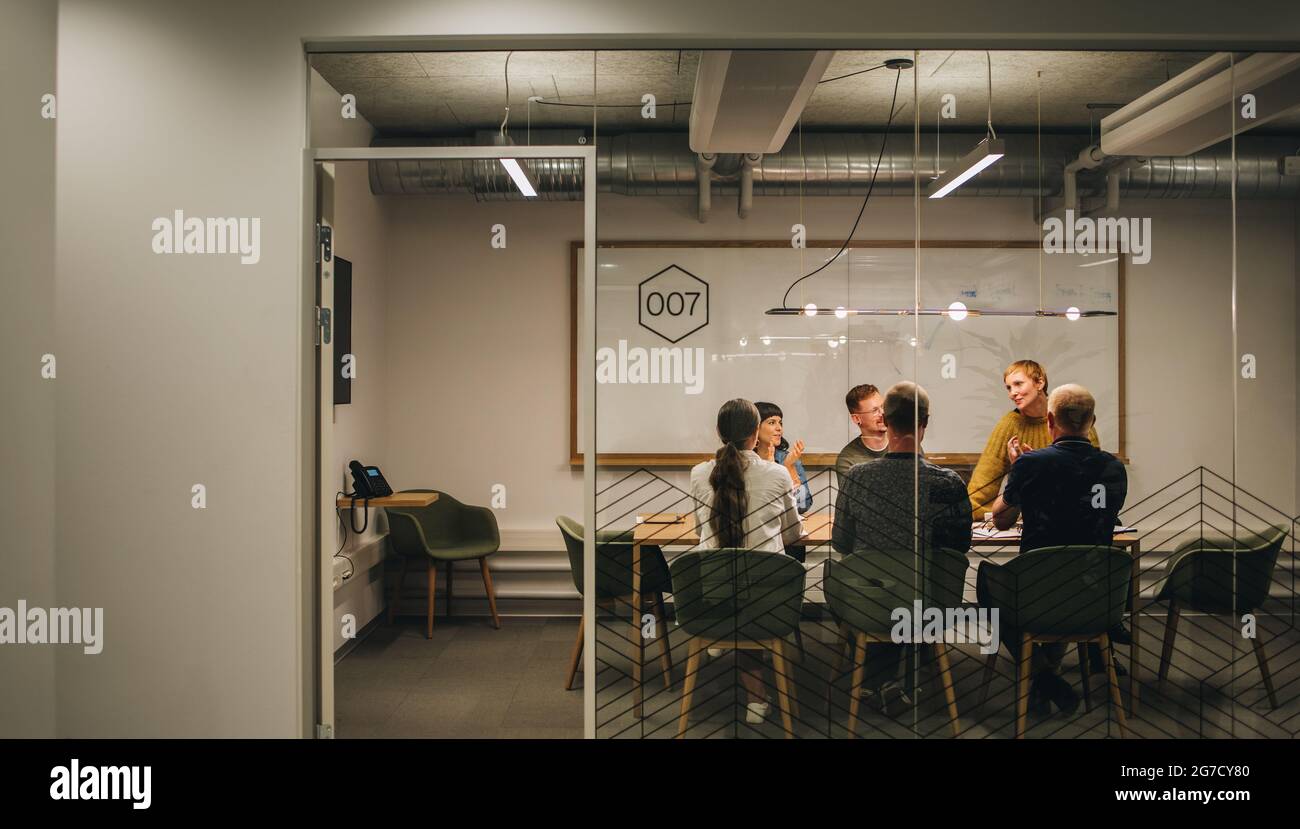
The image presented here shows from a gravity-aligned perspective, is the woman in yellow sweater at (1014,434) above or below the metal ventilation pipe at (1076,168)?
below

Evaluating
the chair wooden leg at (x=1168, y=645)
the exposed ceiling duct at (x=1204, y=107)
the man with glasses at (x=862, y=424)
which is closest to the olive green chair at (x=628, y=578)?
the man with glasses at (x=862, y=424)

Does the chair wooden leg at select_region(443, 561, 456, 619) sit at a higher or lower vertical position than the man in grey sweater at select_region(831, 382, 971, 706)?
lower

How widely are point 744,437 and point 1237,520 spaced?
179 centimetres

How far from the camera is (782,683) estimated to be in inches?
112

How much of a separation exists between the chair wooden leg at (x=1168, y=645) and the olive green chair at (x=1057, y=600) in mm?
153

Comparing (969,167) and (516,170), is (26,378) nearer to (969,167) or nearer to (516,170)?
(516,170)

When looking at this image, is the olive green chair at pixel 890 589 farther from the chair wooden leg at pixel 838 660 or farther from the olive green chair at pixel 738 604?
the olive green chair at pixel 738 604

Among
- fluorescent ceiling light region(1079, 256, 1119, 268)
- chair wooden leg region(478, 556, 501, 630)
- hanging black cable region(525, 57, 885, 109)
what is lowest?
chair wooden leg region(478, 556, 501, 630)

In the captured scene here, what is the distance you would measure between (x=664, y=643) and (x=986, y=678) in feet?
3.78

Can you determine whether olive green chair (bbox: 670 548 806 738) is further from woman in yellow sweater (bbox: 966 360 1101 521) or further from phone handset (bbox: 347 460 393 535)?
phone handset (bbox: 347 460 393 535)

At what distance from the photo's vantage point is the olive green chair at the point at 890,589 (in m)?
2.78

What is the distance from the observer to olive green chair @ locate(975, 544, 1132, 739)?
2.79 metres

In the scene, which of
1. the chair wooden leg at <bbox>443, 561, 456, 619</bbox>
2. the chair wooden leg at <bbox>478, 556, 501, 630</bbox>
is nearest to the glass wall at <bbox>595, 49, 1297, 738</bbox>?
the chair wooden leg at <bbox>478, 556, 501, 630</bbox>

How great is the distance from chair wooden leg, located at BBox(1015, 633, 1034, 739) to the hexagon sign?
1661mm
